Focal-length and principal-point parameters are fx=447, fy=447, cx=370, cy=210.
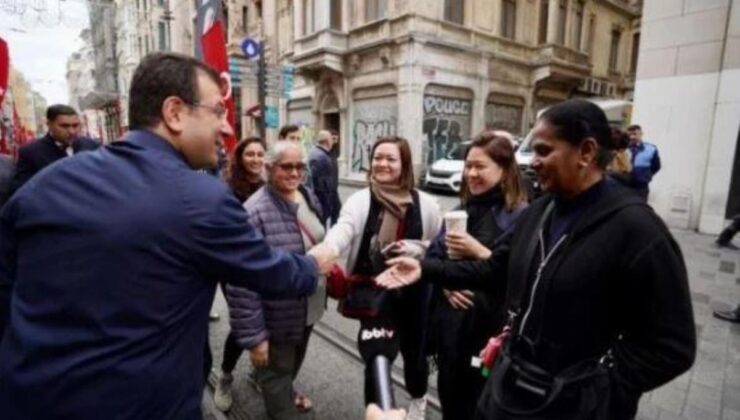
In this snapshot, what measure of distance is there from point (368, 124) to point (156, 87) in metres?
17.2

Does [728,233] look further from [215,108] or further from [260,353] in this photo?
[215,108]

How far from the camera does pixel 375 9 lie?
17.7 metres

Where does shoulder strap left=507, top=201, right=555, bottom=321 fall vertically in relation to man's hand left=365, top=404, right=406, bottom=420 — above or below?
above

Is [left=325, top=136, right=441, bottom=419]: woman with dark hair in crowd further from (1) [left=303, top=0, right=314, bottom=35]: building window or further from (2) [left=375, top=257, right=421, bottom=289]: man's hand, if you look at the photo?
(1) [left=303, top=0, right=314, bottom=35]: building window

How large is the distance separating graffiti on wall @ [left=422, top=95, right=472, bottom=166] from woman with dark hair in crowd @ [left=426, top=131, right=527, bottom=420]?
14.7 meters

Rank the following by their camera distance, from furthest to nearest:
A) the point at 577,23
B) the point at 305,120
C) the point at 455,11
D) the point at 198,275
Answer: the point at 305,120 → the point at 577,23 → the point at 455,11 → the point at 198,275

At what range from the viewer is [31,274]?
1.21m

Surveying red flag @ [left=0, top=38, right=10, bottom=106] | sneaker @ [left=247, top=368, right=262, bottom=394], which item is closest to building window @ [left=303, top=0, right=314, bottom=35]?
red flag @ [left=0, top=38, right=10, bottom=106]

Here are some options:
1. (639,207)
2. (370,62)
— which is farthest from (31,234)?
(370,62)

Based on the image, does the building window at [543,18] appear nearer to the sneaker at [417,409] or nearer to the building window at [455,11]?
the building window at [455,11]

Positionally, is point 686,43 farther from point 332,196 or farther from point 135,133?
point 135,133

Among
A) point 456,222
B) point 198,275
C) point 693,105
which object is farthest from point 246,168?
point 693,105

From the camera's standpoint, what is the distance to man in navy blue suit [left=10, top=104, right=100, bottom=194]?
4.15 metres

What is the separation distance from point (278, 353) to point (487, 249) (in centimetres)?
132
